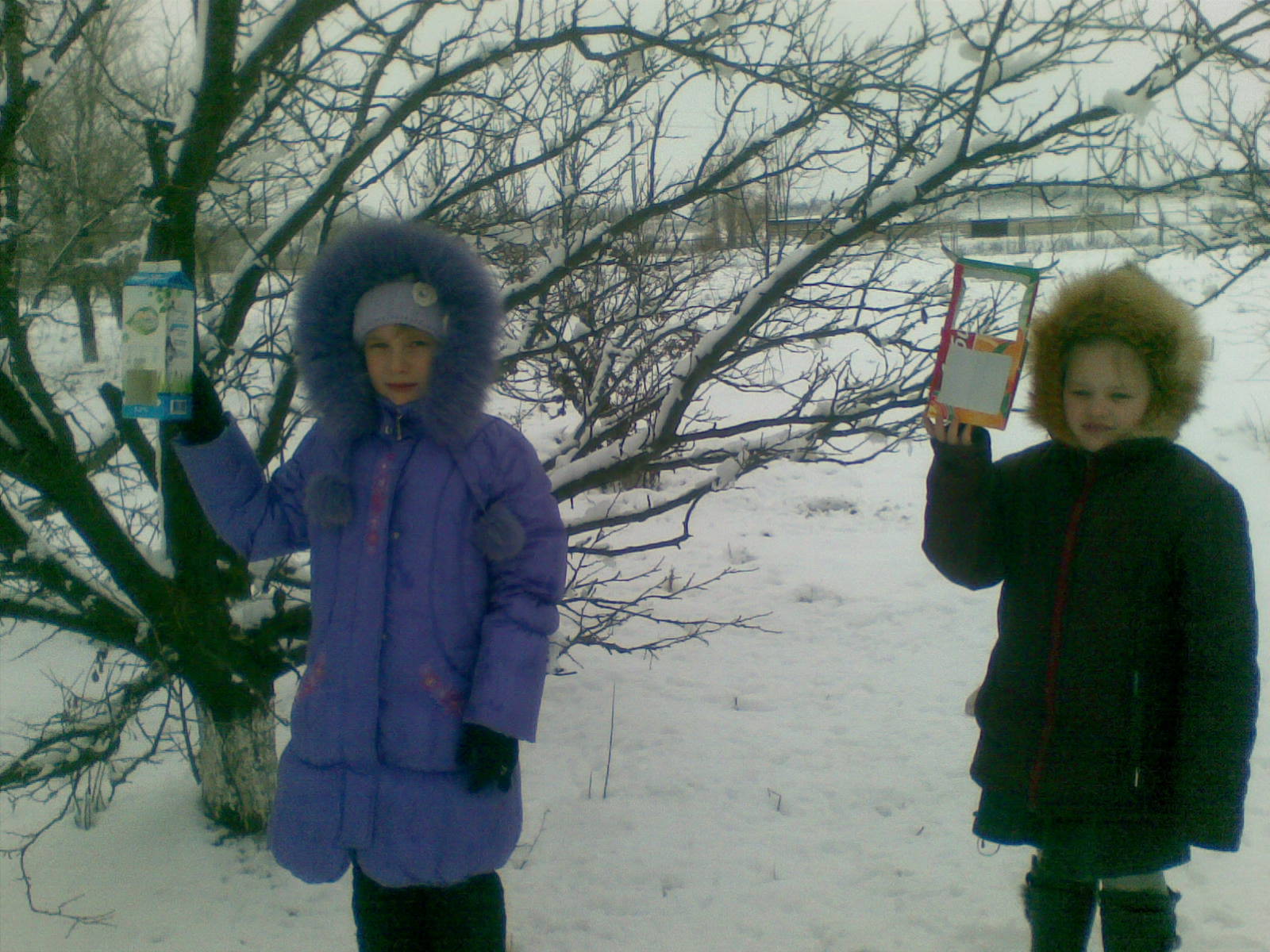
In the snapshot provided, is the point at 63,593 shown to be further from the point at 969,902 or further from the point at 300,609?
the point at 969,902

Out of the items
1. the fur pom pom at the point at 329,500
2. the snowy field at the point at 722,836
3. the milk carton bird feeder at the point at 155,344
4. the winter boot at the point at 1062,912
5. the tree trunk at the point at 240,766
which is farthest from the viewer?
the tree trunk at the point at 240,766

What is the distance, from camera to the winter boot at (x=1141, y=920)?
5.32 feet

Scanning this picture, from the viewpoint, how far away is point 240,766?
105 inches

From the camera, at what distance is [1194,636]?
4.83 feet

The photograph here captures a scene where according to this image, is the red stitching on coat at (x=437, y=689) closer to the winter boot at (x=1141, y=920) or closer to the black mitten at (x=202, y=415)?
the black mitten at (x=202, y=415)

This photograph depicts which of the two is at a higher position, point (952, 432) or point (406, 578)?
point (952, 432)

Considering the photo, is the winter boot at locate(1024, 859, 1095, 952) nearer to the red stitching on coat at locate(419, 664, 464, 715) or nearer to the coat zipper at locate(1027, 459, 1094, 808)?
the coat zipper at locate(1027, 459, 1094, 808)

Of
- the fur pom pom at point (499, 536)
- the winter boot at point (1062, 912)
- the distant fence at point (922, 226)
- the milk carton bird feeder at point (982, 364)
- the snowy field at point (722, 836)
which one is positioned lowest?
the snowy field at point (722, 836)

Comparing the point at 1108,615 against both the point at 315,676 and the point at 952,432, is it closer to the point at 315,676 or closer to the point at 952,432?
the point at 952,432

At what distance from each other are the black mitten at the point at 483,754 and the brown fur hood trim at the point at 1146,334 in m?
1.23

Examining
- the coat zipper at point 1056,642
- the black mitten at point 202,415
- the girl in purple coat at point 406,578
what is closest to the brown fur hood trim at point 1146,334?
the coat zipper at point 1056,642

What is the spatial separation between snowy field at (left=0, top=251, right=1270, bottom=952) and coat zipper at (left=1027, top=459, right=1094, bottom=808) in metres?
0.92

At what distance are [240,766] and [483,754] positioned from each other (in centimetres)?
157

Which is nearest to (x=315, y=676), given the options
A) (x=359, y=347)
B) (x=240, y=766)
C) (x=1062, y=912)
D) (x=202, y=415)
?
(x=202, y=415)
